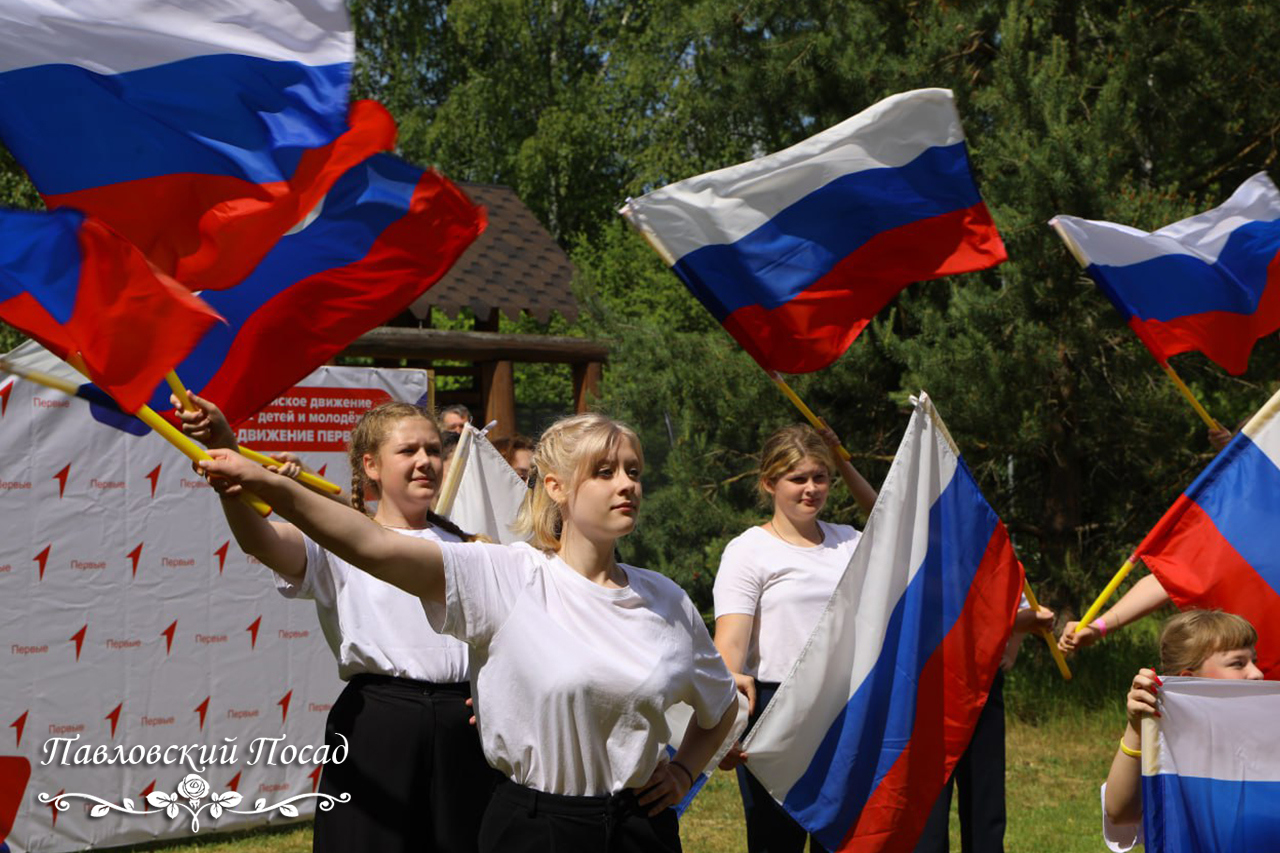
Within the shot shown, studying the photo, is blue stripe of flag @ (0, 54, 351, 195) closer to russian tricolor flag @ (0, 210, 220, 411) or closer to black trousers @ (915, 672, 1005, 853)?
russian tricolor flag @ (0, 210, 220, 411)

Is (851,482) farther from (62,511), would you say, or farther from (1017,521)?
(1017,521)

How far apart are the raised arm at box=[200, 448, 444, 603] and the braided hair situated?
1.45m

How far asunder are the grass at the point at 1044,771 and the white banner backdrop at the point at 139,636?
423 millimetres

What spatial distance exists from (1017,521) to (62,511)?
6.65 meters

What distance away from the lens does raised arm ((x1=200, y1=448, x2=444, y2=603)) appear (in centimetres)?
266

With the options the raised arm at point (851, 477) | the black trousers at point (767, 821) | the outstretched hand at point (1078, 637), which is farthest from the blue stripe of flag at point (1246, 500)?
the black trousers at point (767, 821)

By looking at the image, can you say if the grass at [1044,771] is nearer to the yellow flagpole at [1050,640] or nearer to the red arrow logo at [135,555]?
the red arrow logo at [135,555]

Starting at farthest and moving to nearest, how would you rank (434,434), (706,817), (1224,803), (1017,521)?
1. (1017,521)
2. (706,817)
3. (434,434)
4. (1224,803)

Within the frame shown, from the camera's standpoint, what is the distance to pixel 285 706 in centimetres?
741

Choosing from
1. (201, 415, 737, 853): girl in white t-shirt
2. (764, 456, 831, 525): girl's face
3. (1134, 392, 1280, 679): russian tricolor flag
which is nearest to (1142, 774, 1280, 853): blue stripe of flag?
(1134, 392, 1280, 679): russian tricolor flag

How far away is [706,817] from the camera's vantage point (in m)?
7.74

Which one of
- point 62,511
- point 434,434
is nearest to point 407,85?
point 62,511

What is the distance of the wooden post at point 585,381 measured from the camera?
36.4 feet

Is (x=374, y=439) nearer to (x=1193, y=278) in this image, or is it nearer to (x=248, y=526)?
(x=248, y=526)
